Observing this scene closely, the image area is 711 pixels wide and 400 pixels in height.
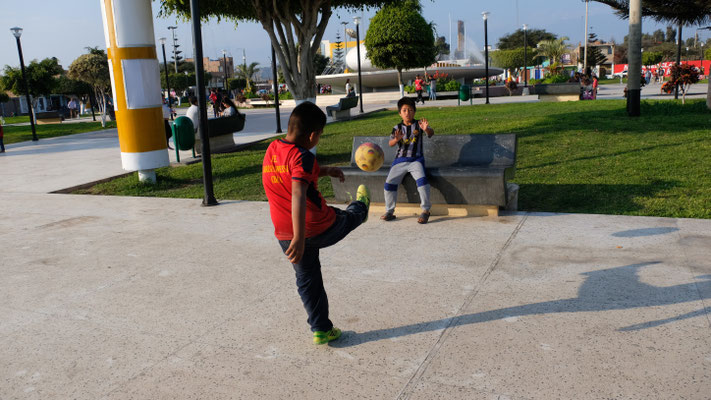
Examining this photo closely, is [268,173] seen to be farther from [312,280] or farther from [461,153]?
[461,153]

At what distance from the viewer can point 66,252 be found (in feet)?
19.3

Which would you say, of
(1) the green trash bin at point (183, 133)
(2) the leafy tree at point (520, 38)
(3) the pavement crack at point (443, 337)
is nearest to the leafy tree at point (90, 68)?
(1) the green trash bin at point (183, 133)

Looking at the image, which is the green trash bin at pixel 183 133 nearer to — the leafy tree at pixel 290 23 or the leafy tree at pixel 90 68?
the leafy tree at pixel 290 23

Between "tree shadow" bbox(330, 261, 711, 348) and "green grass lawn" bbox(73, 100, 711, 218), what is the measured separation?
2.35 metres

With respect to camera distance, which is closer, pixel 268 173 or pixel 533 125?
pixel 268 173

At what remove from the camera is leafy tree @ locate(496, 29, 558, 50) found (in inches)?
4021

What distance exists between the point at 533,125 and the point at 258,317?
11393 millimetres

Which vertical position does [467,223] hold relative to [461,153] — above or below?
below

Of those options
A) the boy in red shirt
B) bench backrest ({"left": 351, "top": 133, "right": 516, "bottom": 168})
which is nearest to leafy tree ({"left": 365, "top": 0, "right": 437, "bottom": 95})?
bench backrest ({"left": 351, "top": 133, "right": 516, "bottom": 168})

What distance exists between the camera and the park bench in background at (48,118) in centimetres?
3431

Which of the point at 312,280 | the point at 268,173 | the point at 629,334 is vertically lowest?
the point at 629,334

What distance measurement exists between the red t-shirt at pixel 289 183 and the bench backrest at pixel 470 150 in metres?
3.75

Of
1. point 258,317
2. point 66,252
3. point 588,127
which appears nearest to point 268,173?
point 258,317

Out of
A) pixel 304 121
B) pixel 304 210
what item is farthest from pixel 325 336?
pixel 304 121
